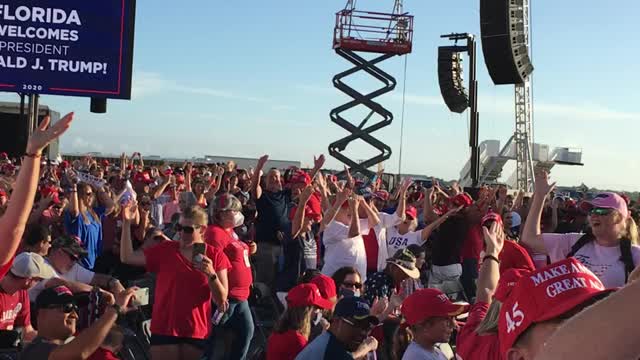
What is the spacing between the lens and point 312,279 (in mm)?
5324

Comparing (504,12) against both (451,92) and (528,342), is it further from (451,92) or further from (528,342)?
(528,342)

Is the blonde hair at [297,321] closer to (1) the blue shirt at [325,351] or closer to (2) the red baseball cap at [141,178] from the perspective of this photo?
(1) the blue shirt at [325,351]

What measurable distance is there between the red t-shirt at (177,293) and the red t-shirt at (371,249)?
9.05 feet

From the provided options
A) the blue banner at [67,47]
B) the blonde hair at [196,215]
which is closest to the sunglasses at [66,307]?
the blonde hair at [196,215]

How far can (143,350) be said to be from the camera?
6.86 meters

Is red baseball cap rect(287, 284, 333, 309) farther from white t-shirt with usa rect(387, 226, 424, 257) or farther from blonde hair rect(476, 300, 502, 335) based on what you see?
white t-shirt with usa rect(387, 226, 424, 257)

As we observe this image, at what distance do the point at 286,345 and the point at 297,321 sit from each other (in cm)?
19

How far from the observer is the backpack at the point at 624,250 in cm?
440

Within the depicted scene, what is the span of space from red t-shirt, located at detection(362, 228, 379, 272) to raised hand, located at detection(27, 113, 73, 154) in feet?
15.6

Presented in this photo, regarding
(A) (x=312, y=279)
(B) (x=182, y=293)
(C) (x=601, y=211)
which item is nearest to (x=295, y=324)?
(A) (x=312, y=279)

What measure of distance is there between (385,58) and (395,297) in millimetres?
22504

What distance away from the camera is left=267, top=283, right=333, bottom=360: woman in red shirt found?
4.45 m

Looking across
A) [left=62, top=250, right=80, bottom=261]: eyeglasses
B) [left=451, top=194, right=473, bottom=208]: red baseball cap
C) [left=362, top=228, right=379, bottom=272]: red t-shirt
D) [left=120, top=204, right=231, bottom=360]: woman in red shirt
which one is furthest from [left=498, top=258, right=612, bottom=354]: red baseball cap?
[left=451, top=194, right=473, bottom=208]: red baseball cap

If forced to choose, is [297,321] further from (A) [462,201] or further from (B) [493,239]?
(A) [462,201]
